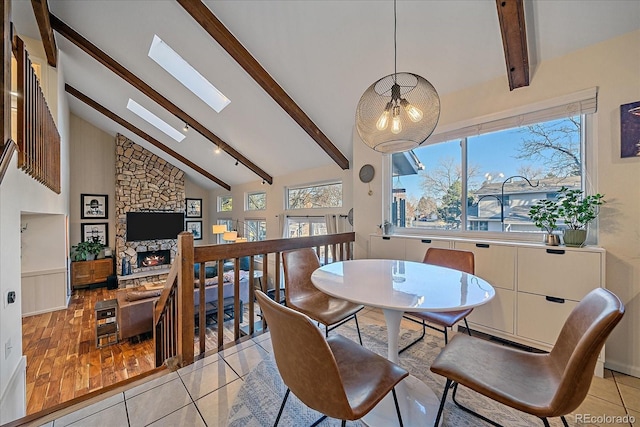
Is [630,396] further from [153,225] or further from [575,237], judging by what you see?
[153,225]

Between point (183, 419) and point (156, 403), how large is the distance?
0.25 metres

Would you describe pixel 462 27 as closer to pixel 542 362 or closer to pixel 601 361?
pixel 542 362

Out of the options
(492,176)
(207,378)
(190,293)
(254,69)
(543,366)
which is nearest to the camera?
(543,366)

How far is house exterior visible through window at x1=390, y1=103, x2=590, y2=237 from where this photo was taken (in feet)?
7.33

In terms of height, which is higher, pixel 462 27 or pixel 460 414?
pixel 462 27

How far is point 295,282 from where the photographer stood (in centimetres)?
219

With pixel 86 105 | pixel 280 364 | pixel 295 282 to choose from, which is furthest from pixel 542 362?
pixel 86 105

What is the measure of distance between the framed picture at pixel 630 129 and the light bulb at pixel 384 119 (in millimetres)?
1815

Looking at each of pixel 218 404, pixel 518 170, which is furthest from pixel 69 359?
pixel 518 170

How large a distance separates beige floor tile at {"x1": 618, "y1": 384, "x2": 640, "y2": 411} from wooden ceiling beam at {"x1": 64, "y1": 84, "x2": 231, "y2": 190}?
8.17 meters

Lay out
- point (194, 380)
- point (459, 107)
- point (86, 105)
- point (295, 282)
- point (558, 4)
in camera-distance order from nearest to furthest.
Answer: point (194, 380), point (558, 4), point (295, 282), point (459, 107), point (86, 105)

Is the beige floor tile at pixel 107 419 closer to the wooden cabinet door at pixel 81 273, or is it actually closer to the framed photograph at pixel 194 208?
the wooden cabinet door at pixel 81 273

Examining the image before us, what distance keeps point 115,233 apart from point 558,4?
9173 millimetres

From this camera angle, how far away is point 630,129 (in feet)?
5.99
